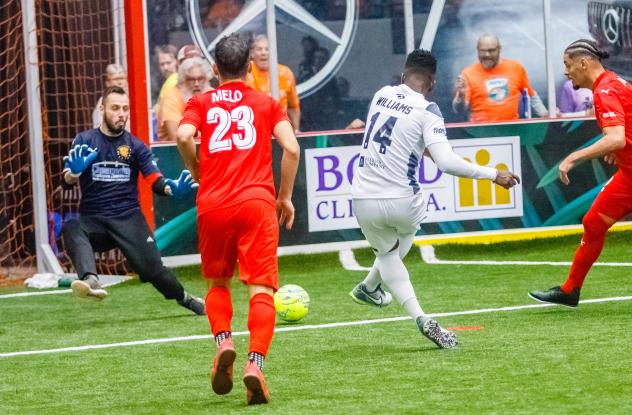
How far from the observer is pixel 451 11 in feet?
45.3

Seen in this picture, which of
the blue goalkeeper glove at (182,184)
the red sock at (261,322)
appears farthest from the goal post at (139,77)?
the red sock at (261,322)

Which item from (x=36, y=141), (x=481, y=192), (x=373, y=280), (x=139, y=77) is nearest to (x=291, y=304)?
(x=373, y=280)

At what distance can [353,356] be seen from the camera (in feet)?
25.5

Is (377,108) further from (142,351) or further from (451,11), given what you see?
(451,11)

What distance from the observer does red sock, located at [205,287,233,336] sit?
6.65 meters

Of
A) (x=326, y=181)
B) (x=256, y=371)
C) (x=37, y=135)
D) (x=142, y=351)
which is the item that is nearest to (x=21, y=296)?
(x=37, y=135)

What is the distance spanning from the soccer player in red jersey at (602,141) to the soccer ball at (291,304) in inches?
65.6

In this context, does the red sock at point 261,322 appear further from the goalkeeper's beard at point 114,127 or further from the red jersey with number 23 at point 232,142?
the goalkeeper's beard at point 114,127

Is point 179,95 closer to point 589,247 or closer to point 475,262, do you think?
point 475,262

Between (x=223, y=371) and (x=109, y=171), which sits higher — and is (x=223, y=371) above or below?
below

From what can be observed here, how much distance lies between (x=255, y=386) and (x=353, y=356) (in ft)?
5.21

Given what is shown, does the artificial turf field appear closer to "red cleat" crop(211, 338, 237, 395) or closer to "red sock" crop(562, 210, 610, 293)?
"red cleat" crop(211, 338, 237, 395)

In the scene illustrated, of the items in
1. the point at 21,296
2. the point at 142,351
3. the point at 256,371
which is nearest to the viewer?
the point at 256,371

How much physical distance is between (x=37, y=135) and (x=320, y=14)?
10.1ft
